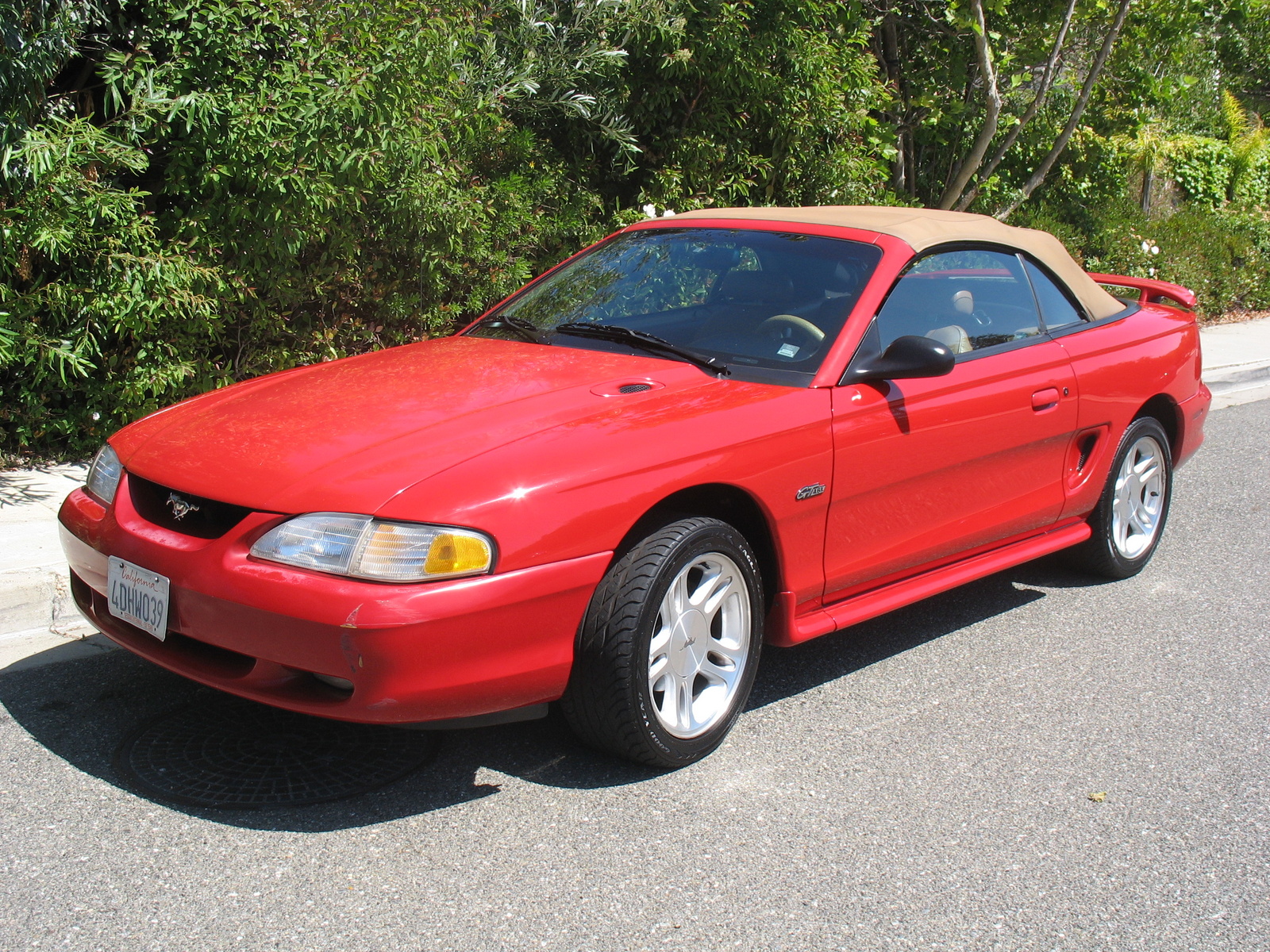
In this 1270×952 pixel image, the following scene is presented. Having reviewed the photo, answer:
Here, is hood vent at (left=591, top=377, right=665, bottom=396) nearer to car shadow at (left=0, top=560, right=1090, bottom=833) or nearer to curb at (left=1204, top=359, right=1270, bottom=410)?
car shadow at (left=0, top=560, right=1090, bottom=833)

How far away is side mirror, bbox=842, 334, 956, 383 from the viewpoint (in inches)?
150

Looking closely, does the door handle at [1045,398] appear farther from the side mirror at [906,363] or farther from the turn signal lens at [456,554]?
the turn signal lens at [456,554]

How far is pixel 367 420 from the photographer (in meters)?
3.46

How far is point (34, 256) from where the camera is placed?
231 inches

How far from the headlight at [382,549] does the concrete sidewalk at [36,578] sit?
165cm

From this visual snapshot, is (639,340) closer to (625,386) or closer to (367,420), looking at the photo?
(625,386)

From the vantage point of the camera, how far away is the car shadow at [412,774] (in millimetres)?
3172

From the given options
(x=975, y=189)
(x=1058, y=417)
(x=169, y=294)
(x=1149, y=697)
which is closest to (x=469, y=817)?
(x=1149, y=697)

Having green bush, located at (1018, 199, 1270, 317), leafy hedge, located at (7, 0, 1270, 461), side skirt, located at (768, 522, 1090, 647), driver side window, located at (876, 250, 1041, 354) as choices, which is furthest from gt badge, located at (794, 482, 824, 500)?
green bush, located at (1018, 199, 1270, 317)

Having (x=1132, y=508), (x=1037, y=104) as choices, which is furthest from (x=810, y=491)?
(x=1037, y=104)

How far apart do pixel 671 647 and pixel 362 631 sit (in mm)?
932

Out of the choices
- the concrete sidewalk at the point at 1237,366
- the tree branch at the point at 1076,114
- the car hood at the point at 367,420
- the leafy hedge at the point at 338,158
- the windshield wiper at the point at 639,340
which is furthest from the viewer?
the tree branch at the point at 1076,114

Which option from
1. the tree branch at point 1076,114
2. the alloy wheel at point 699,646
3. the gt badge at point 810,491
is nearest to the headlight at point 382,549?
the alloy wheel at point 699,646

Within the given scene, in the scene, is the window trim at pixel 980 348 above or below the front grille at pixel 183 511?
above
